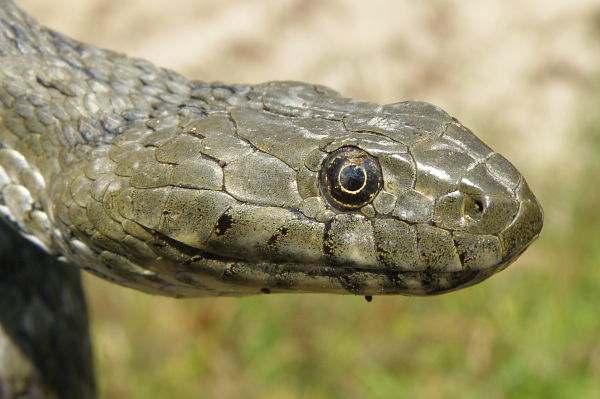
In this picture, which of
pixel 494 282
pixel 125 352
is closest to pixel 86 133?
pixel 125 352

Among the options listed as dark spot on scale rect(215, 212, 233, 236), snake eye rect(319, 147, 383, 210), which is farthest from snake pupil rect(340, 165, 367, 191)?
dark spot on scale rect(215, 212, 233, 236)

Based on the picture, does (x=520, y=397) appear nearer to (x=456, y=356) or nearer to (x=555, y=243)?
(x=456, y=356)

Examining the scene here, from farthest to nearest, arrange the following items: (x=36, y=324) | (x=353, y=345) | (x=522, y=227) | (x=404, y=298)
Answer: (x=404, y=298), (x=353, y=345), (x=36, y=324), (x=522, y=227)

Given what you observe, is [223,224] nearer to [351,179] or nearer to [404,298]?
[351,179]

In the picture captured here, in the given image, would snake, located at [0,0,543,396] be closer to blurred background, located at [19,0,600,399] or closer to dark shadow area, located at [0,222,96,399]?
dark shadow area, located at [0,222,96,399]

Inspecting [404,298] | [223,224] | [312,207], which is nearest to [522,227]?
[312,207]
